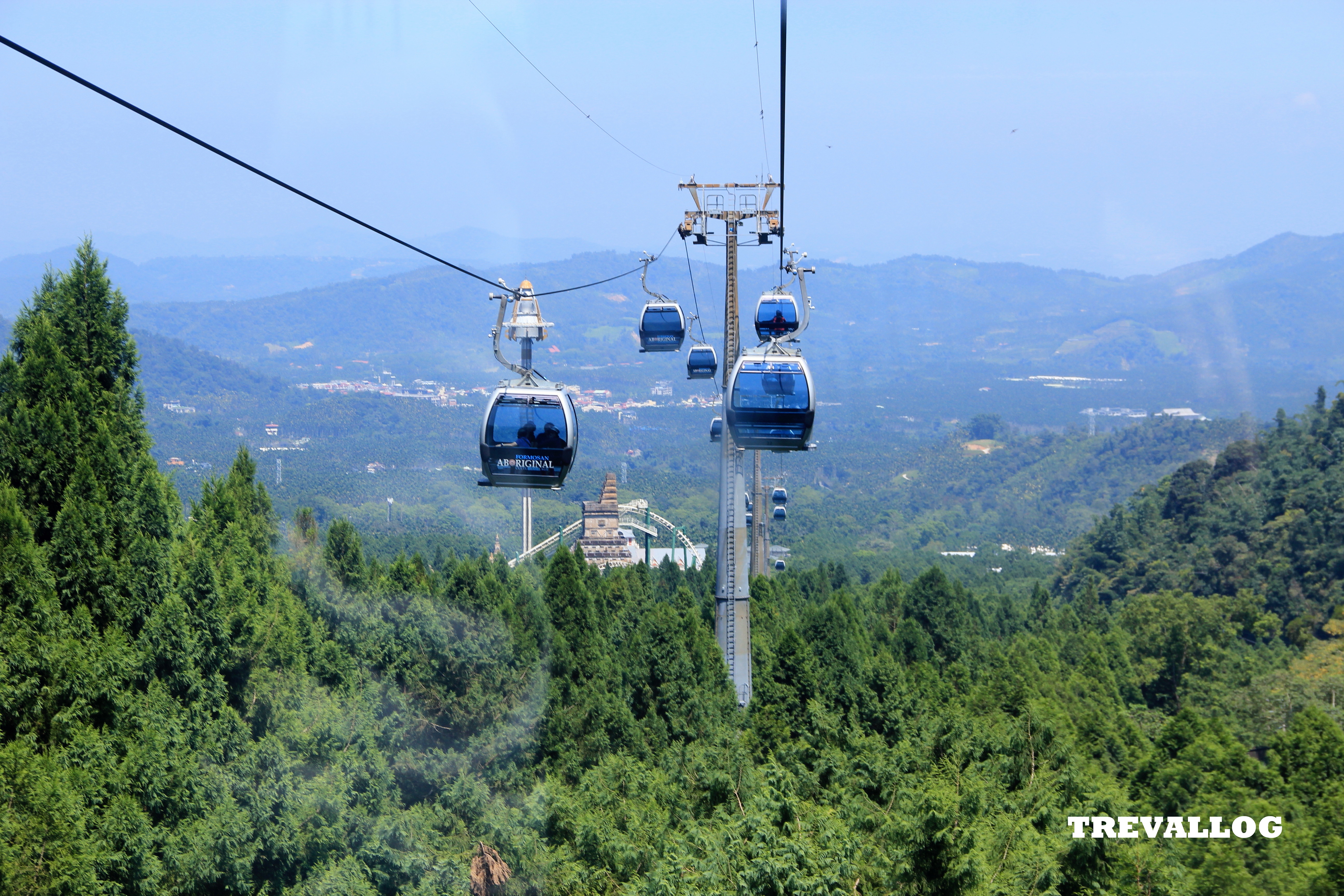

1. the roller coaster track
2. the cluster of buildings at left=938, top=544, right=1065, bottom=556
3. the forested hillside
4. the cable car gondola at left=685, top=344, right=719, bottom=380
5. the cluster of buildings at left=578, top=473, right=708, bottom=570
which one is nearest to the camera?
the forested hillside

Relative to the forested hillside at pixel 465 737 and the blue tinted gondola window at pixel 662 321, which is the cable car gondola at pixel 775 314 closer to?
→ the blue tinted gondola window at pixel 662 321

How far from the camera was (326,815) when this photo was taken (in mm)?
25391

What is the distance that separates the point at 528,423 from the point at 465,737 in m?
16.7

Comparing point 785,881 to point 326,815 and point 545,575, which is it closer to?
point 326,815

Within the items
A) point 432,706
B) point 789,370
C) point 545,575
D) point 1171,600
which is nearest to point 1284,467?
point 1171,600

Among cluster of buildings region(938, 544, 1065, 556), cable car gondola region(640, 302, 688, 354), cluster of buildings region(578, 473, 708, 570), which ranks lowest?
cluster of buildings region(938, 544, 1065, 556)

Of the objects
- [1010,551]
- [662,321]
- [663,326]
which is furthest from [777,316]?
[1010,551]

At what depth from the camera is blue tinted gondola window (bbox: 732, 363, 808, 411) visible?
1795 cm

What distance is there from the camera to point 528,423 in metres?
16.2

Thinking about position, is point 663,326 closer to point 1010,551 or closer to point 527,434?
point 527,434

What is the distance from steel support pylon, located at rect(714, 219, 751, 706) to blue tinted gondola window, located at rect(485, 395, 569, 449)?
44.7ft

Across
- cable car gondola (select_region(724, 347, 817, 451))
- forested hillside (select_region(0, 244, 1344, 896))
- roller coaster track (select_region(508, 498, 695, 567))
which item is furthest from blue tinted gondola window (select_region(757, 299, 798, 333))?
roller coaster track (select_region(508, 498, 695, 567))

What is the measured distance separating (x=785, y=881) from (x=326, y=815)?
1146cm

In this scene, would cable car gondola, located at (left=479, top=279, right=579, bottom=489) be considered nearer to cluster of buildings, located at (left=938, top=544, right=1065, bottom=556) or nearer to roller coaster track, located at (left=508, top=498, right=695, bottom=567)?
roller coaster track, located at (left=508, top=498, right=695, bottom=567)
